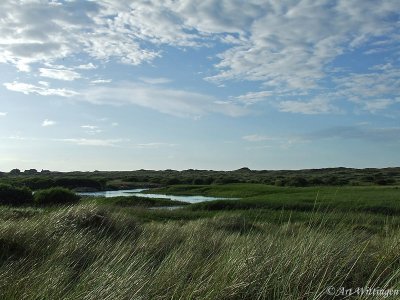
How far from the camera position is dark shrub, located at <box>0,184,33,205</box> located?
28.4m

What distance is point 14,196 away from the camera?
95.1 feet

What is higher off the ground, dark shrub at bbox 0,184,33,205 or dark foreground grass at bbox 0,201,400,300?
dark shrub at bbox 0,184,33,205

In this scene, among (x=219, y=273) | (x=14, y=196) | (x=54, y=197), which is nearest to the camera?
(x=219, y=273)

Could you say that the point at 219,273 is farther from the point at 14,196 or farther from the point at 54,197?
the point at 14,196

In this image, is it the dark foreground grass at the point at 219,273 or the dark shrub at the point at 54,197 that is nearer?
the dark foreground grass at the point at 219,273

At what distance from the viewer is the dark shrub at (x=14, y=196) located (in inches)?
1120

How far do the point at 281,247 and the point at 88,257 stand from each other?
10.4 ft

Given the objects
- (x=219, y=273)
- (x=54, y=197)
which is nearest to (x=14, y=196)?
(x=54, y=197)

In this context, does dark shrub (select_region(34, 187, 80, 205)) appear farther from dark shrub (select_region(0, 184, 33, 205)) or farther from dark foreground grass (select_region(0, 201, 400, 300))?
dark foreground grass (select_region(0, 201, 400, 300))

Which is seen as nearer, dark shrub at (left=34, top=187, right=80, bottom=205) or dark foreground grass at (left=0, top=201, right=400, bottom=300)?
dark foreground grass at (left=0, top=201, right=400, bottom=300)

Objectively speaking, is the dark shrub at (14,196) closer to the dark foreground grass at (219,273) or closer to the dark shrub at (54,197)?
the dark shrub at (54,197)

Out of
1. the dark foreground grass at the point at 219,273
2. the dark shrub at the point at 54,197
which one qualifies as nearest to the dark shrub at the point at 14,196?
the dark shrub at the point at 54,197

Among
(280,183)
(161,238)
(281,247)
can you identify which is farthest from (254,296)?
(280,183)

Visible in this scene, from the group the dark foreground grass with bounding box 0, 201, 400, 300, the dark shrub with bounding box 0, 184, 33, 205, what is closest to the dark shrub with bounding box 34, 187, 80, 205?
the dark shrub with bounding box 0, 184, 33, 205
